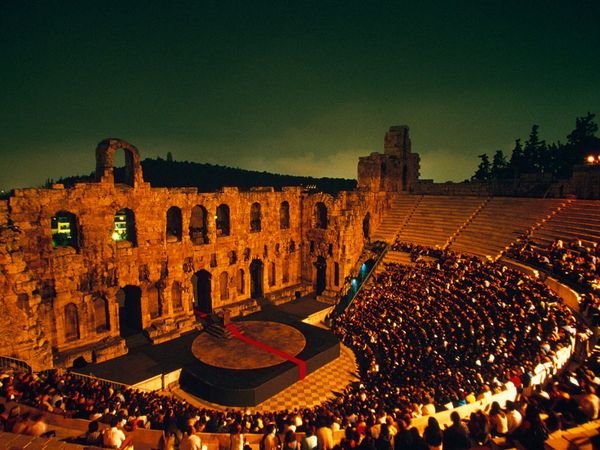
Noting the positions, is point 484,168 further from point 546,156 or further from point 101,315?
point 101,315

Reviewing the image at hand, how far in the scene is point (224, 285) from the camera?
1118 inches

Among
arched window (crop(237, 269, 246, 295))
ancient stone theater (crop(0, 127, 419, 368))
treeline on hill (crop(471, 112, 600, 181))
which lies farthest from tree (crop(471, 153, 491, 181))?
arched window (crop(237, 269, 246, 295))

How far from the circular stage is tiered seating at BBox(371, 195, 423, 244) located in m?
13.2

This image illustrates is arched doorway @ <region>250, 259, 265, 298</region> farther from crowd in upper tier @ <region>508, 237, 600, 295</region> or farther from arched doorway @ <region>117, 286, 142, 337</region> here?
crowd in upper tier @ <region>508, 237, 600, 295</region>

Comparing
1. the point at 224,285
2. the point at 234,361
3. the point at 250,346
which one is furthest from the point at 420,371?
the point at 224,285

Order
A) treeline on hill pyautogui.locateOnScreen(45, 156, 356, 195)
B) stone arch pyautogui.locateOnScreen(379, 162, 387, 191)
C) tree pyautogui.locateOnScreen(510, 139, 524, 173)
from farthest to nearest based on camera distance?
treeline on hill pyautogui.locateOnScreen(45, 156, 356, 195) → tree pyautogui.locateOnScreen(510, 139, 524, 173) → stone arch pyautogui.locateOnScreen(379, 162, 387, 191)

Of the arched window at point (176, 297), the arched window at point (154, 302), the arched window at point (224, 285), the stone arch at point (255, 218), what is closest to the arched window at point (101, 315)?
the arched window at point (154, 302)

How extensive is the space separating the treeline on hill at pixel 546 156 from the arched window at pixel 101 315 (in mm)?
34914

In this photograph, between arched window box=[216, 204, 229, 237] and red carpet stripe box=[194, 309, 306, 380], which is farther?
arched window box=[216, 204, 229, 237]

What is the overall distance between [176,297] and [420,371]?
1710 cm

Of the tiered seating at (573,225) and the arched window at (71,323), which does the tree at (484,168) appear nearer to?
the tiered seating at (573,225)

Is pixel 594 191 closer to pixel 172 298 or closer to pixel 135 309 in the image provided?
pixel 172 298

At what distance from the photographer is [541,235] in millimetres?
22516

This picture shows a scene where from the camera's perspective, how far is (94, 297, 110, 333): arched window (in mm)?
22297
